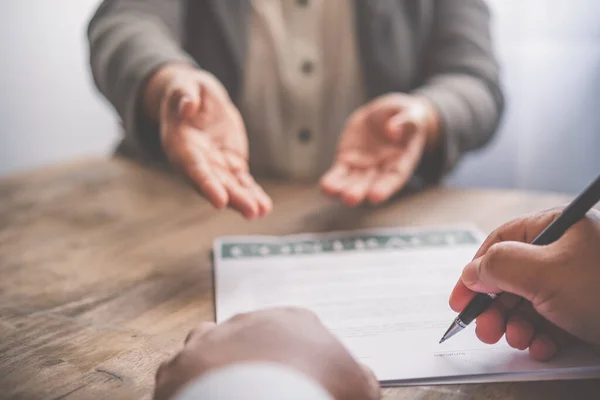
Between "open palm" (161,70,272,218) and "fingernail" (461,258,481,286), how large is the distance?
10.5 inches

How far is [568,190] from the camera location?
130 centimetres

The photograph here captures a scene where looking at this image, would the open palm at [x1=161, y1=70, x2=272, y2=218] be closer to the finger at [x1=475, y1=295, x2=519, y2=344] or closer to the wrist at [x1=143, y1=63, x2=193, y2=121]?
the wrist at [x1=143, y1=63, x2=193, y2=121]

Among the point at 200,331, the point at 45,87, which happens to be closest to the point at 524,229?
the point at 200,331

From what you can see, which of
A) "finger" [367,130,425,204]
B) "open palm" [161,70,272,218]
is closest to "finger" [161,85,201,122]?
"open palm" [161,70,272,218]

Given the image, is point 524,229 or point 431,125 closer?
point 524,229

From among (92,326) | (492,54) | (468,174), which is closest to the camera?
(92,326)

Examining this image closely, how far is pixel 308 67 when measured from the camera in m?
1.00

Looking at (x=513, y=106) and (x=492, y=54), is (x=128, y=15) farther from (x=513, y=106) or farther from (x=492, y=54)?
(x=513, y=106)

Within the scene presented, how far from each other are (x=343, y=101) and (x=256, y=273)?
0.58 meters

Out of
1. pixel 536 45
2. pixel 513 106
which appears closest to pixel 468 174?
pixel 513 106

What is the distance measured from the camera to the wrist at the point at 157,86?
0.74 metres

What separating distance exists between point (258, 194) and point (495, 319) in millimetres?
302

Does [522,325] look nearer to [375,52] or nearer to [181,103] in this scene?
[181,103]

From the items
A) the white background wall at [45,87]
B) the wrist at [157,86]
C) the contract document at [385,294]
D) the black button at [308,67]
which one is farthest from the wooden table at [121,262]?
the white background wall at [45,87]
